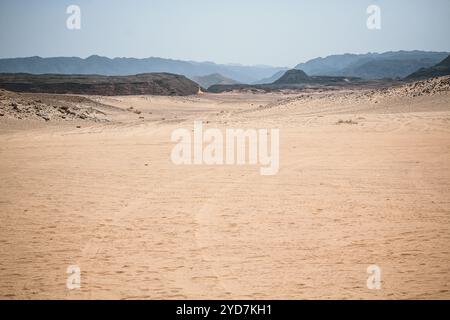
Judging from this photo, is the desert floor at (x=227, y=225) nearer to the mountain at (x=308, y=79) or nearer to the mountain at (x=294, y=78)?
the mountain at (x=308, y=79)

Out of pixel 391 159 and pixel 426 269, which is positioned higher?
pixel 391 159

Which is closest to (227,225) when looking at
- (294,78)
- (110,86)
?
(110,86)

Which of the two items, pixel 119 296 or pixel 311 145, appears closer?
pixel 119 296

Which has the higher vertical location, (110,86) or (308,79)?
(308,79)

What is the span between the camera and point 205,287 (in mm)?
4281

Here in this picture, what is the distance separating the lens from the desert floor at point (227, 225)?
14.4 ft

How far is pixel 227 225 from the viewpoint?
20.0ft

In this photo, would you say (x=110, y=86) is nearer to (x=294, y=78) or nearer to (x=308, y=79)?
(x=308, y=79)

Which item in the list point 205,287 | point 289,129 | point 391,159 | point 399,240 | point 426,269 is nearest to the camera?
point 205,287

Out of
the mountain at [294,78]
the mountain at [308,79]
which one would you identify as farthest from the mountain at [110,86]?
the mountain at [294,78]

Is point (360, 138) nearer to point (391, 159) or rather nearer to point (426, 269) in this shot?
point (391, 159)

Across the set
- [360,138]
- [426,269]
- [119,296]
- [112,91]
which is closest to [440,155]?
[360,138]
